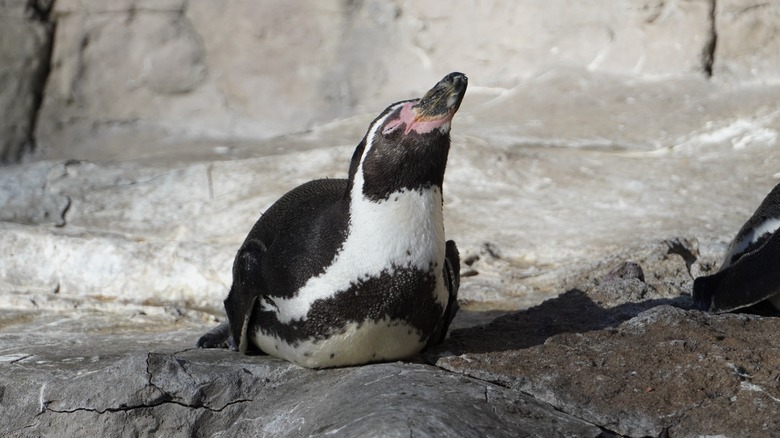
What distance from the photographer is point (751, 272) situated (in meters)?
3.65

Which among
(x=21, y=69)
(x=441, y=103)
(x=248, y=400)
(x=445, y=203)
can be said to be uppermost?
(x=441, y=103)

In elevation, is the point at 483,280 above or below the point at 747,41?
below

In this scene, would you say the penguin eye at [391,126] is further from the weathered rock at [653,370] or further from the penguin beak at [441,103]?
the weathered rock at [653,370]

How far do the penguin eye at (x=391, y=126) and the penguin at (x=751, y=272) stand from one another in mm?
1349

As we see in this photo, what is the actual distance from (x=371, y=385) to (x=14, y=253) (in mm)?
3023

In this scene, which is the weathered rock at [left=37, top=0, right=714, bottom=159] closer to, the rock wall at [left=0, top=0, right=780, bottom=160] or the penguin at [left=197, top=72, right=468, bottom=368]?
the rock wall at [left=0, top=0, right=780, bottom=160]

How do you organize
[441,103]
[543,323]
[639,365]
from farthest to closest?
1. [543,323]
2. [639,365]
3. [441,103]

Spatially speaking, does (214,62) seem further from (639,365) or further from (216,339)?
(639,365)

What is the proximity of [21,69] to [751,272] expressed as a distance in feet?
21.6

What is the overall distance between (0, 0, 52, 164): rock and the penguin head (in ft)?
19.7

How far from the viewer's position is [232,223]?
5875mm

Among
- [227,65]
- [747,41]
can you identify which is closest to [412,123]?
[747,41]

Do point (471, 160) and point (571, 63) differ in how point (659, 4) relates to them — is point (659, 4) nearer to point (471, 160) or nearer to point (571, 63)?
point (571, 63)

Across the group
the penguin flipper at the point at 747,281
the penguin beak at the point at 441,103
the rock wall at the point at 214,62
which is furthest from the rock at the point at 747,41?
the penguin beak at the point at 441,103
